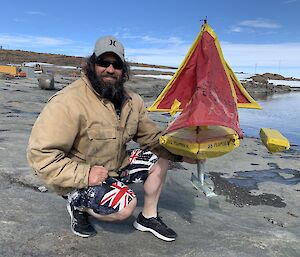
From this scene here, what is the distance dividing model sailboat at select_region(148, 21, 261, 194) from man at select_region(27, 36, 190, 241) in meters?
0.27

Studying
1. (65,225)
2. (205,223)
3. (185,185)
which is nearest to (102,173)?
(65,225)

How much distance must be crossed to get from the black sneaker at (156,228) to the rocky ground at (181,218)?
6cm

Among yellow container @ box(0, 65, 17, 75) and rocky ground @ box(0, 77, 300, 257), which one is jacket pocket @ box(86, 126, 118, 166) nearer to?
rocky ground @ box(0, 77, 300, 257)

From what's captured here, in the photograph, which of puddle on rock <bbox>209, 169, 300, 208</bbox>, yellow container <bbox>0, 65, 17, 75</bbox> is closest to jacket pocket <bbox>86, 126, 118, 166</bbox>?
puddle on rock <bbox>209, 169, 300, 208</bbox>

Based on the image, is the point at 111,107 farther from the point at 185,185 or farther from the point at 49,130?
the point at 185,185

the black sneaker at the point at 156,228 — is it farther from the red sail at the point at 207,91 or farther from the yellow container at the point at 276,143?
the yellow container at the point at 276,143

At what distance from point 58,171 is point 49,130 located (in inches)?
12.8

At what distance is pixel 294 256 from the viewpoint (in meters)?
3.42

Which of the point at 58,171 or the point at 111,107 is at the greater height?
the point at 111,107

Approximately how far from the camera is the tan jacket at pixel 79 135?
284cm

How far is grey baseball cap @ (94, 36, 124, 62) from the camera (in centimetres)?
311

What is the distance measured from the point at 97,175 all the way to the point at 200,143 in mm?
969

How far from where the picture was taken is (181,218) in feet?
13.5

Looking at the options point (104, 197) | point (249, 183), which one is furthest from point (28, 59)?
point (104, 197)
